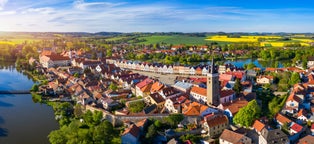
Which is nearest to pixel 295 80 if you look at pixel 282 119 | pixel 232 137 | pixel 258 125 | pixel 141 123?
pixel 282 119

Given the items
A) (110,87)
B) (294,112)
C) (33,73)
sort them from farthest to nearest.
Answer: (33,73) < (110,87) < (294,112)

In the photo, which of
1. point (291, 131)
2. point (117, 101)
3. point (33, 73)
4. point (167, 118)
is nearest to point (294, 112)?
point (291, 131)

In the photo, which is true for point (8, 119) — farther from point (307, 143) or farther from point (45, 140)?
point (307, 143)

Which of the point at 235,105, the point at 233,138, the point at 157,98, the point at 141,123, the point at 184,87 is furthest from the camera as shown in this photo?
the point at 184,87

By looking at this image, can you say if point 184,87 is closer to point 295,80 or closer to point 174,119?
point 174,119

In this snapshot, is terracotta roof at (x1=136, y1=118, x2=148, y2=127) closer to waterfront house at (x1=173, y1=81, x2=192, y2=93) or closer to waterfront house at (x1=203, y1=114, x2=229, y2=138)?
waterfront house at (x1=203, y1=114, x2=229, y2=138)

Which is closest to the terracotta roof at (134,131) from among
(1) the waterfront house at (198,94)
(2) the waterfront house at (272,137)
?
(2) the waterfront house at (272,137)

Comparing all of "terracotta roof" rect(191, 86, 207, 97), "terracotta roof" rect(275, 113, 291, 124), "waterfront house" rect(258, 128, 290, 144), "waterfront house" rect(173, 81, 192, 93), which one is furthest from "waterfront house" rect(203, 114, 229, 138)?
"waterfront house" rect(173, 81, 192, 93)
